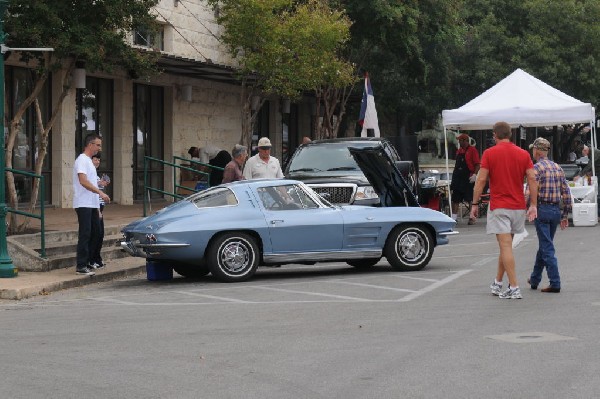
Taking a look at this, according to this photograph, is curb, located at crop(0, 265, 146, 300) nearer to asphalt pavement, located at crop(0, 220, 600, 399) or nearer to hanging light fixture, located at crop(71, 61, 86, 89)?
asphalt pavement, located at crop(0, 220, 600, 399)

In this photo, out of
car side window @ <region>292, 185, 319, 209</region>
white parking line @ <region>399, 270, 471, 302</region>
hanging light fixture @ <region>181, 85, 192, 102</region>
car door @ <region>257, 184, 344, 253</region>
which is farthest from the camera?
hanging light fixture @ <region>181, 85, 192, 102</region>

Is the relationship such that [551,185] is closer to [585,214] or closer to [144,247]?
[144,247]

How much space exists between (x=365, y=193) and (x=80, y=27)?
5236mm

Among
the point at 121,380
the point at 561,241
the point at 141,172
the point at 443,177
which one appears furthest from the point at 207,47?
the point at 121,380

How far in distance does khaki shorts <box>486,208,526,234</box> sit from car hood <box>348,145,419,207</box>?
4.63 meters

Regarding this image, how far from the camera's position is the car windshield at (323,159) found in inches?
811

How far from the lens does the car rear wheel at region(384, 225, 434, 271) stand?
1627 centimetres

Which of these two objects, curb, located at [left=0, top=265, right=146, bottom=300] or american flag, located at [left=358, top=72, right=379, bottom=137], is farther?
american flag, located at [left=358, top=72, right=379, bottom=137]

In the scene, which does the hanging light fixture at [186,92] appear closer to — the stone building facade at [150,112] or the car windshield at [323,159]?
the stone building facade at [150,112]

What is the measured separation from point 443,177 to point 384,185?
17442mm

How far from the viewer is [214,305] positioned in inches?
516

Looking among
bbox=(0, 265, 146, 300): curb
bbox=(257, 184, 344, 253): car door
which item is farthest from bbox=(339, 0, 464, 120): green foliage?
bbox=(257, 184, 344, 253): car door

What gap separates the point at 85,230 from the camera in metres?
15.9

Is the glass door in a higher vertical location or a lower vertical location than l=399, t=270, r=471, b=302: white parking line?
higher
